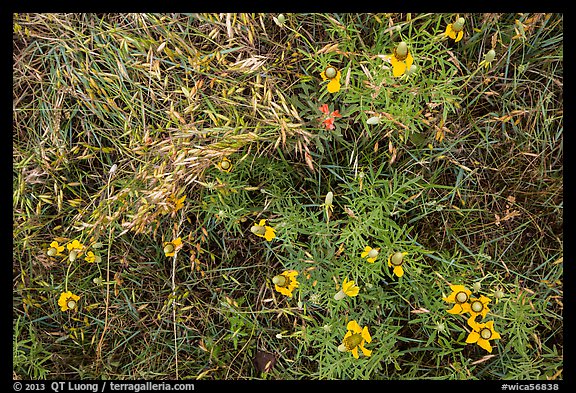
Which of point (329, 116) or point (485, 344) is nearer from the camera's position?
point (485, 344)

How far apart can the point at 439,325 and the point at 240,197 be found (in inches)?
32.0

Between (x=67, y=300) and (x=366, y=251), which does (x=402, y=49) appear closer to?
(x=366, y=251)

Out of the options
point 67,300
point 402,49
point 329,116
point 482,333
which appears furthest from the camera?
point 67,300

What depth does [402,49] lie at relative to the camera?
1334 mm

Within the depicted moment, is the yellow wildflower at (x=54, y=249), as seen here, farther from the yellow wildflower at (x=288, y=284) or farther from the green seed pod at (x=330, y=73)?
the green seed pod at (x=330, y=73)

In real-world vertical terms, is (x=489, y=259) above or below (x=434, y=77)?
below

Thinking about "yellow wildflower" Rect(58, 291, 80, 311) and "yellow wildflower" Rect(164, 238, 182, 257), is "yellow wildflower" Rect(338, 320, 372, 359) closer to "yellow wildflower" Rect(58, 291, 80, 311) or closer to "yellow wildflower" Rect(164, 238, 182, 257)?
"yellow wildflower" Rect(164, 238, 182, 257)

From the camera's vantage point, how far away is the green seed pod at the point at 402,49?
1329mm

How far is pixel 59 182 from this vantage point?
1771mm

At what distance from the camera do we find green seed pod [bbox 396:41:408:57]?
52.3 inches

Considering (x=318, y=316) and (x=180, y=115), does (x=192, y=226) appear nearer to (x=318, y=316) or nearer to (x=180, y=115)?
(x=180, y=115)

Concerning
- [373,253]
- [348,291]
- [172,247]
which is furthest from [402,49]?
[172,247]

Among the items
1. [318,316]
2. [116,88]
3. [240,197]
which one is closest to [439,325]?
[318,316]

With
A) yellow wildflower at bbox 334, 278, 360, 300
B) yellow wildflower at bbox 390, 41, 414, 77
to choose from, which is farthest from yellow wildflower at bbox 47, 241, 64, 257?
yellow wildflower at bbox 390, 41, 414, 77
